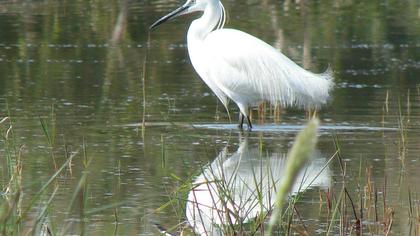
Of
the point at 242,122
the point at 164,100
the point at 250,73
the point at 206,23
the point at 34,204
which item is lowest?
the point at 34,204

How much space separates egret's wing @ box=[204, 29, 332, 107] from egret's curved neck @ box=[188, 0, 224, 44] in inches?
6.2

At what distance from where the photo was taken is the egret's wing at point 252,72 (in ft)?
29.2

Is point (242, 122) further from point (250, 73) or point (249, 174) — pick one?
point (249, 174)

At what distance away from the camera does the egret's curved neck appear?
913 cm

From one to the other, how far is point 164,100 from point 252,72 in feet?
3.26

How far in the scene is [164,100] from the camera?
9609 millimetres

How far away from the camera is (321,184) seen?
6316 mm

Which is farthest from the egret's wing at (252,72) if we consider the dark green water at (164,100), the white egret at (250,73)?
the dark green water at (164,100)

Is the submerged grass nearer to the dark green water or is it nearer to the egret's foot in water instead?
the dark green water

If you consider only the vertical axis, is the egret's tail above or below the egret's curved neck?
below

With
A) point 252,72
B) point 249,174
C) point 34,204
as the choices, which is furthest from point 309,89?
point 34,204

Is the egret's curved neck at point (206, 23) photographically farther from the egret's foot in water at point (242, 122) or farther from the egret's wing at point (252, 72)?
the egret's foot in water at point (242, 122)

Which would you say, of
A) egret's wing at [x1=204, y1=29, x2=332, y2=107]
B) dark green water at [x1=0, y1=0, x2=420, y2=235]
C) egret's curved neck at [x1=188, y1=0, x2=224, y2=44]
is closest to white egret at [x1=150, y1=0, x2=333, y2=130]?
egret's wing at [x1=204, y1=29, x2=332, y2=107]

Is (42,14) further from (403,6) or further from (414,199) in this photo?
(414,199)
